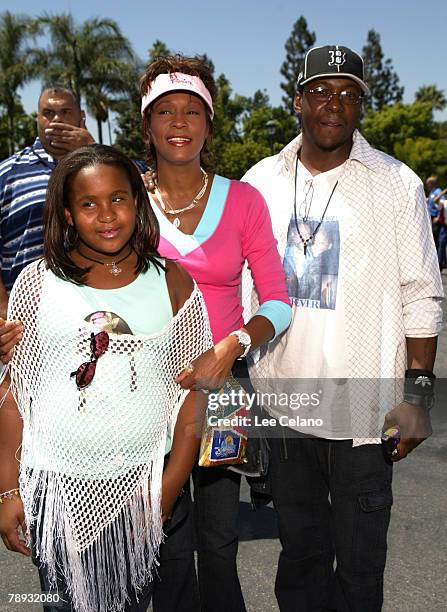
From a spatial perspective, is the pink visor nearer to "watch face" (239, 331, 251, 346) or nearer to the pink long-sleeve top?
the pink long-sleeve top

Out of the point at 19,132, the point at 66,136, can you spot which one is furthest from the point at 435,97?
the point at 66,136

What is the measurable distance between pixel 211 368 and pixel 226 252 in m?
0.47

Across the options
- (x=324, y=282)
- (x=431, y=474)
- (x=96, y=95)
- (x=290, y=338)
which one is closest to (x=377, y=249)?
(x=324, y=282)

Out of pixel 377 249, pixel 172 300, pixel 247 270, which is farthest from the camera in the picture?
pixel 247 270

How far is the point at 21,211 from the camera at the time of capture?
3.21 m

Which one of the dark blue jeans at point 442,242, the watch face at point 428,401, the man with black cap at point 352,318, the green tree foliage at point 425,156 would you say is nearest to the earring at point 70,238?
the man with black cap at point 352,318

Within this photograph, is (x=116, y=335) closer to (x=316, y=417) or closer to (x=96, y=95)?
(x=316, y=417)

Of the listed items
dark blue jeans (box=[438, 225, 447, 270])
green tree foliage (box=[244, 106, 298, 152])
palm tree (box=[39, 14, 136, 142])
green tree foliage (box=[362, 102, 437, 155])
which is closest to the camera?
dark blue jeans (box=[438, 225, 447, 270])

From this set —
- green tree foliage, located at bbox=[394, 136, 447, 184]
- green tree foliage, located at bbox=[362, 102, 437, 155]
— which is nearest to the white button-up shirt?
green tree foliage, located at bbox=[394, 136, 447, 184]

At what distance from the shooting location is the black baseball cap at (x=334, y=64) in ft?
7.63

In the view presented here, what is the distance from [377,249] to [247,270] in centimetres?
52

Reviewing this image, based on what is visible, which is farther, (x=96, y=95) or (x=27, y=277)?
(x=96, y=95)

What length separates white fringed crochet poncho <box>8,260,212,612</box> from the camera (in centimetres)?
190

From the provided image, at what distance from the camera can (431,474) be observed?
428 cm
